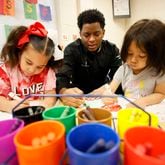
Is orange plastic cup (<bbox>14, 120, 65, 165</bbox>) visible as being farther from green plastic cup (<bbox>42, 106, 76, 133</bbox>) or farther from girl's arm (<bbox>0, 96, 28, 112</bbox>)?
girl's arm (<bbox>0, 96, 28, 112</bbox>)

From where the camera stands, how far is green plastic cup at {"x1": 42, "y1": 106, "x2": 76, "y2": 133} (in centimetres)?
45

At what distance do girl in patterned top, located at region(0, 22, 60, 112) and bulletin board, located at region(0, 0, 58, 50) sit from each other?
0.30 metres

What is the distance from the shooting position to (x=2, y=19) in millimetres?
1199

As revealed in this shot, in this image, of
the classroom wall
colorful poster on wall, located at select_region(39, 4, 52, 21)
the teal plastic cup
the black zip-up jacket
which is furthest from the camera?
the classroom wall

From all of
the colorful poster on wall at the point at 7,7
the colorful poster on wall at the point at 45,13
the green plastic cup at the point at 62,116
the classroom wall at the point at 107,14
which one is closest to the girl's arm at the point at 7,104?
the green plastic cup at the point at 62,116

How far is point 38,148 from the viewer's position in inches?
12.8

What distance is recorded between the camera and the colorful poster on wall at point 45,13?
1558mm

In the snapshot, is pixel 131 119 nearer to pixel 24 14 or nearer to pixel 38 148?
pixel 38 148

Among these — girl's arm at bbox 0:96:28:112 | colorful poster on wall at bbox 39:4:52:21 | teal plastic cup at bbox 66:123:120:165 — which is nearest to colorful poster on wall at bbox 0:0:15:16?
colorful poster on wall at bbox 39:4:52:21

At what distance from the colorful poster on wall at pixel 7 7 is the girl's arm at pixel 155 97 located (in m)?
0.93

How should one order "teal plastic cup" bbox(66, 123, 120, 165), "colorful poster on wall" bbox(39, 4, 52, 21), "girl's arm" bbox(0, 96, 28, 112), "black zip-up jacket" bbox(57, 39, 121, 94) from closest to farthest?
"teal plastic cup" bbox(66, 123, 120, 165) < "girl's arm" bbox(0, 96, 28, 112) < "black zip-up jacket" bbox(57, 39, 121, 94) < "colorful poster on wall" bbox(39, 4, 52, 21)

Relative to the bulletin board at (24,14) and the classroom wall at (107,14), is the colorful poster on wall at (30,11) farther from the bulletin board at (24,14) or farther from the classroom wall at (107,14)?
the classroom wall at (107,14)

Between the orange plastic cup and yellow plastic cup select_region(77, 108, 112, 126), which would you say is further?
yellow plastic cup select_region(77, 108, 112, 126)

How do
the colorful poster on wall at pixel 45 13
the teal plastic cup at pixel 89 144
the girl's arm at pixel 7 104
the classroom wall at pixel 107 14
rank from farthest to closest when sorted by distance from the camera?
the classroom wall at pixel 107 14
the colorful poster on wall at pixel 45 13
the girl's arm at pixel 7 104
the teal plastic cup at pixel 89 144
